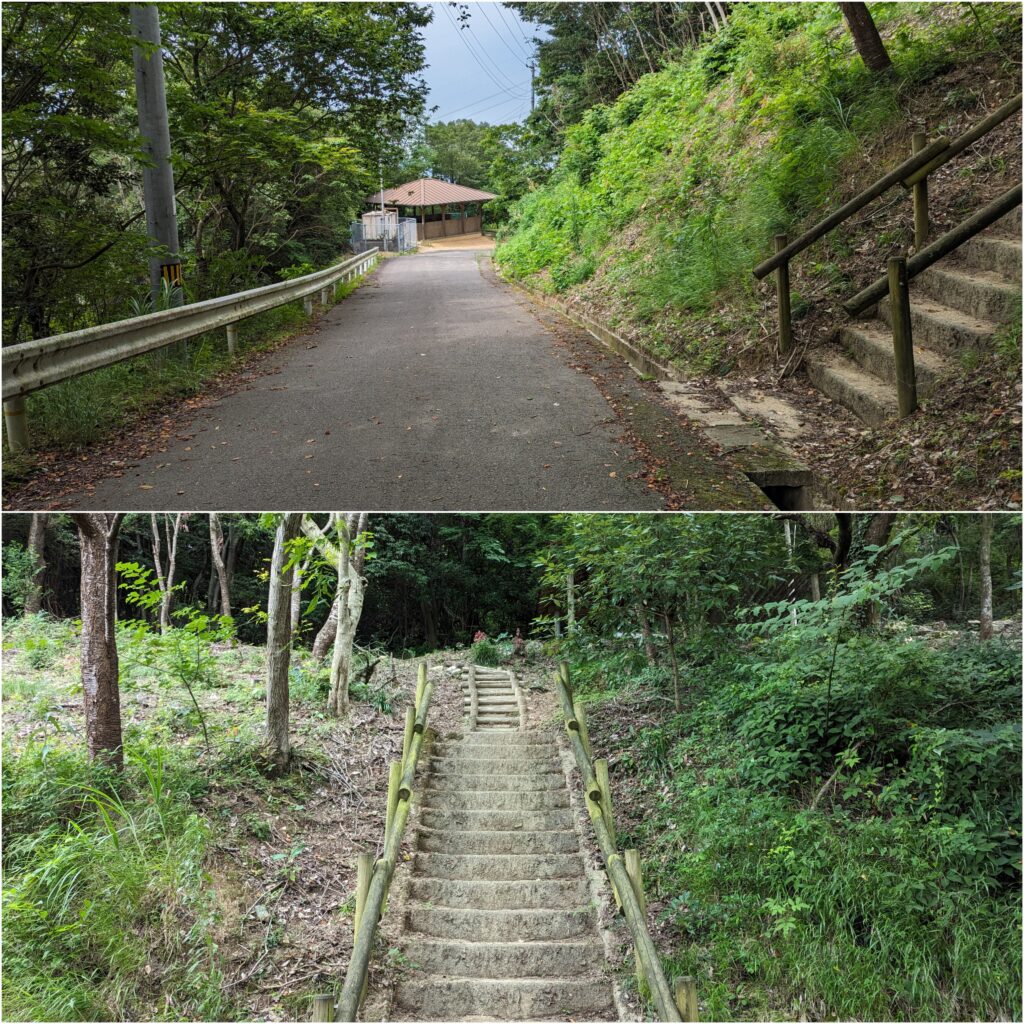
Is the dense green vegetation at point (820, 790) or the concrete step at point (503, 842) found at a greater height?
the dense green vegetation at point (820, 790)

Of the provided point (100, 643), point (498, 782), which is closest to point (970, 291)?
point (498, 782)

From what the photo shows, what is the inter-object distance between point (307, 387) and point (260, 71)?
11.8 metres

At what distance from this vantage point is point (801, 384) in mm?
7973

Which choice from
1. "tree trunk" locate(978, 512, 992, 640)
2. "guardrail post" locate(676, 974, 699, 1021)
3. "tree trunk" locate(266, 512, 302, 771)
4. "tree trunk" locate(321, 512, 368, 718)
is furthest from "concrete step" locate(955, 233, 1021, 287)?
"tree trunk" locate(321, 512, 368, 718)

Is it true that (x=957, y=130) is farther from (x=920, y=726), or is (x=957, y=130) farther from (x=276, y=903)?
(x=276, y=903)

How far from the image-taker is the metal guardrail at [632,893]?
4719 millimetres

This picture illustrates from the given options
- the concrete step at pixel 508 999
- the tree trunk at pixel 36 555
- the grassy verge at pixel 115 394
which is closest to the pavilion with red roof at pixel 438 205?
the tree trunk at pixel 36 555

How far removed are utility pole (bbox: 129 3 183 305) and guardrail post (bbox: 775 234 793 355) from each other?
269 inches

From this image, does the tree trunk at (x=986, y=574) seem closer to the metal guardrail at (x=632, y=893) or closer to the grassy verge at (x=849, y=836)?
the grassy verge at (x=849, y=836)

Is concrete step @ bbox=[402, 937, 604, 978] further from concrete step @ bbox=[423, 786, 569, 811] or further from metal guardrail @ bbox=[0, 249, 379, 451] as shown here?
metal guardrail @ bbox=[0, 249, 379, 451]

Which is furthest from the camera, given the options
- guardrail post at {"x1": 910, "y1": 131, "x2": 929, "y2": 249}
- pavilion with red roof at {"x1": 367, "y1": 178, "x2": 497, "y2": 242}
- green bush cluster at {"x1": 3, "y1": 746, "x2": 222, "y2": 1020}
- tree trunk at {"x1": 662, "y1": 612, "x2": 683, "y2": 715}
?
pavilion with red roof at {"x1": 367, "y1": 178, "x2": 497, "y2": 242}

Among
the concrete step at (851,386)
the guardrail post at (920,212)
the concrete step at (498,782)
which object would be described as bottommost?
the concrete step at (498,782)

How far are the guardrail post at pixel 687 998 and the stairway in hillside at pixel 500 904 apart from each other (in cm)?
136

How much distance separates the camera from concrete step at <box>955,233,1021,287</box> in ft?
23.2
